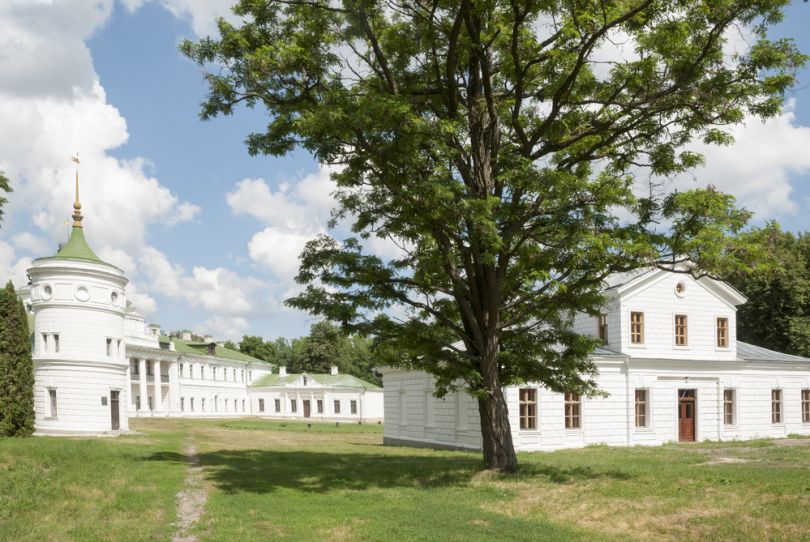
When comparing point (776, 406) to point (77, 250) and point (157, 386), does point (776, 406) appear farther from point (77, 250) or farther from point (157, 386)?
point (157, 386)

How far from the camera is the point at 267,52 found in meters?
14.5

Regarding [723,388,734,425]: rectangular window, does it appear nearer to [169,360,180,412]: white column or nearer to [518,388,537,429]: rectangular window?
[518,388,537,429]: rectangular window

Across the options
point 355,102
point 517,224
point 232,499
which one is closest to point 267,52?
point 355,102

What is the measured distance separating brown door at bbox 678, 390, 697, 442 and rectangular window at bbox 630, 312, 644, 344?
2.89 m

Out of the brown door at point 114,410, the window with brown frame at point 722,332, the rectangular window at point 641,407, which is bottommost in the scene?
the brown door at point 114,410

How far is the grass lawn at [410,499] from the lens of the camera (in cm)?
1083

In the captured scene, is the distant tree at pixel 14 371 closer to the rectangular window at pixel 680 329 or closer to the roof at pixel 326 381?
the rectangular window at pixel 680 329

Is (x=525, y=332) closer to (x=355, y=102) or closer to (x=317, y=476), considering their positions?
(x=317, y=476)

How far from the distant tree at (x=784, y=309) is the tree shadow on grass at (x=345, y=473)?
1247 inches

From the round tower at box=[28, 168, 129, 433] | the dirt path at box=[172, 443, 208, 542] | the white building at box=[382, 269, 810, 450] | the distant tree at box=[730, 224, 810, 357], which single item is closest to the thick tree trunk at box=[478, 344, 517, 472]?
the dirt path at box=[172, 443, 208, 542]

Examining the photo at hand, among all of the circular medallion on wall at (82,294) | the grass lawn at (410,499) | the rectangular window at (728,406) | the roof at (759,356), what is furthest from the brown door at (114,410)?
the roof at (759,356)

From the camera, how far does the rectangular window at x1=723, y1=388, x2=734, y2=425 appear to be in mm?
A: 31016

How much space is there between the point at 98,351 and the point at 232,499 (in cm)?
2487

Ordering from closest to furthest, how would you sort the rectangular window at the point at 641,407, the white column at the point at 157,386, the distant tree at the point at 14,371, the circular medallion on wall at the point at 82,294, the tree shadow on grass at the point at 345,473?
the tree shadow on grass at the point at 345,473
the distant tree at the point at 14,371
the rectangular window at the point at 641,407
the circular medallion on wall at the point at 82,294
the white column at the point at 157,386
